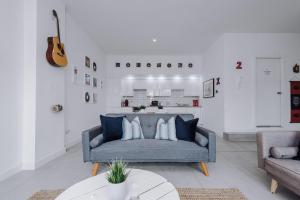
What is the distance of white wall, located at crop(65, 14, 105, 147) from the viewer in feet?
11.9

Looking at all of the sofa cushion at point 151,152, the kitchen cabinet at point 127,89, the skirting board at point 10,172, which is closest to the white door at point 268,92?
the sofa cushion at point 151,152

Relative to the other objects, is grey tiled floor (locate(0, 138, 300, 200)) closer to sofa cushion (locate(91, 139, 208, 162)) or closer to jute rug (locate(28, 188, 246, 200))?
jute rug (locate(28, 188, 246, 200))

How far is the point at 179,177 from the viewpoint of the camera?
2207 millimetres

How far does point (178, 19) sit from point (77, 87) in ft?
9.32

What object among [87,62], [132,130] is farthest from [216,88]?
[87,62]

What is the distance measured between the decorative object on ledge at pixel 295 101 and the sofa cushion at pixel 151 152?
3.91 m

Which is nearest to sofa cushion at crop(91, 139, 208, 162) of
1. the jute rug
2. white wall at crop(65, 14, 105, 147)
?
the jute rug

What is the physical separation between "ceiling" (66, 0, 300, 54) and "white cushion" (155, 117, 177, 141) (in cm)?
226

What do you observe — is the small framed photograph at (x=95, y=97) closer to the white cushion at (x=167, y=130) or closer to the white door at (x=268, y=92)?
the white cushion at (x=167, y=130)

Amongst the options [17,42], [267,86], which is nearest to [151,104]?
[267,86]

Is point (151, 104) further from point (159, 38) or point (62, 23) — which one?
point (62, 23)

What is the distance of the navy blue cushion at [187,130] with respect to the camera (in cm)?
254

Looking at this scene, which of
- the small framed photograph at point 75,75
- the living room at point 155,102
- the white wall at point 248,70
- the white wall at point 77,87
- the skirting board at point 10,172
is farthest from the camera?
the white wall at point 248,70

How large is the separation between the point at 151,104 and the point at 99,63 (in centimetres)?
255
